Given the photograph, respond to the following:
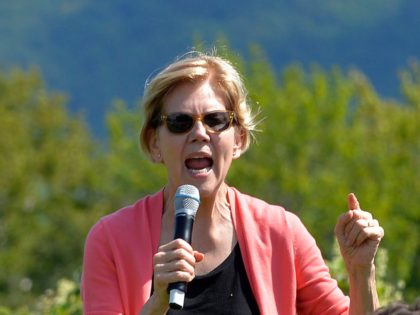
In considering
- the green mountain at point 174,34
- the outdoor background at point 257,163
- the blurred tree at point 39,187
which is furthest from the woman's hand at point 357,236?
the green mountain at point 174,34

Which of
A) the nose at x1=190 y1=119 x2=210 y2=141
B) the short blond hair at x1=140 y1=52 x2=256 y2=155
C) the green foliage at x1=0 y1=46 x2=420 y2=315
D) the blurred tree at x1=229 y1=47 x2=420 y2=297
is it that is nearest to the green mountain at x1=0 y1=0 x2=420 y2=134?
the green foliage at x1=0 y1=46 x2=420 y2=315

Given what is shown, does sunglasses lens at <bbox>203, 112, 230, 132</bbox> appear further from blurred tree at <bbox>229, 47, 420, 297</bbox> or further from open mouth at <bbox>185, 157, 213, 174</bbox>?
blurred tree at <bbox>229, 47, 420, 297</bbox>

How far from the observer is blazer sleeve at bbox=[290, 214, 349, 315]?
459 centimetres

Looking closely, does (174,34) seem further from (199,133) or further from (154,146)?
(199,133)

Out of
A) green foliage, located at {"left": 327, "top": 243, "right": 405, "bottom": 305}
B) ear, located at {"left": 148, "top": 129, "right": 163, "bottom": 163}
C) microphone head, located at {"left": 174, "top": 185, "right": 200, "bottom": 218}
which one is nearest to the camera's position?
microphone head, located at {"left": 174, "top": 185, "right": 200, "bottom": 218}

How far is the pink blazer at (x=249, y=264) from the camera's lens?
4.52 meters

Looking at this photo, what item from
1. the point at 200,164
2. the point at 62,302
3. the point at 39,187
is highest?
the point at 39,187

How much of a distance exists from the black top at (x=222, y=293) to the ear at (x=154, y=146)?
433 millimetres

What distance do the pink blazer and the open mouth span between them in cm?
26

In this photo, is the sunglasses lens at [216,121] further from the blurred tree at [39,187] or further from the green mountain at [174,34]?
the green mountain at [174,34]

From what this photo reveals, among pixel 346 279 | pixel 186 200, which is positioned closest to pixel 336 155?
pixel 346 279

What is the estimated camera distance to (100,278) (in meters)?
4.54

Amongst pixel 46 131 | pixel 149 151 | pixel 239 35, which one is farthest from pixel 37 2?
pixel 149 151

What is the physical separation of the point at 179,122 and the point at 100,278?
583mm
